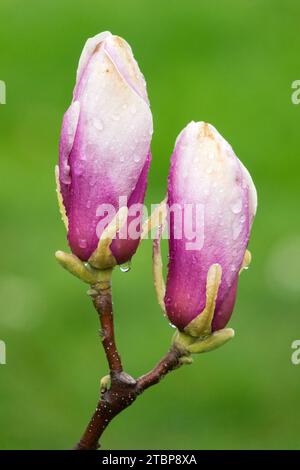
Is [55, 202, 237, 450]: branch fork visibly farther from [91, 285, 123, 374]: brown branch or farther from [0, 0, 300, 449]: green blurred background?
[0, 0, 300, 449]: green blurred background

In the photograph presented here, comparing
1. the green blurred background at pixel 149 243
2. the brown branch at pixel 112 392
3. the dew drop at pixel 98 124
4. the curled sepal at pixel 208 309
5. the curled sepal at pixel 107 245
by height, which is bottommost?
the green blurred background at pixel 149 243

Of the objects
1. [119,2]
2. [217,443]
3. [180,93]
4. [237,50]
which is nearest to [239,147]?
[180,93]

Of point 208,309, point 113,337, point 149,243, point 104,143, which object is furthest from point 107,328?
point 149,243

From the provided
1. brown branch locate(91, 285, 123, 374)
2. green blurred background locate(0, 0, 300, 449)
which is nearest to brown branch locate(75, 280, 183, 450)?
brown branch locate(91, 285, 123, 374)

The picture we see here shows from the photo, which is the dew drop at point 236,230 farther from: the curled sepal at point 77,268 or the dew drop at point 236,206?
the curled sepal at point 77,268

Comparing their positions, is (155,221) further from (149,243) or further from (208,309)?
(149,243)

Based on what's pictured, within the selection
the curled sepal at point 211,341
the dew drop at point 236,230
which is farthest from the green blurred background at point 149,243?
the dew drop at point 236,230
